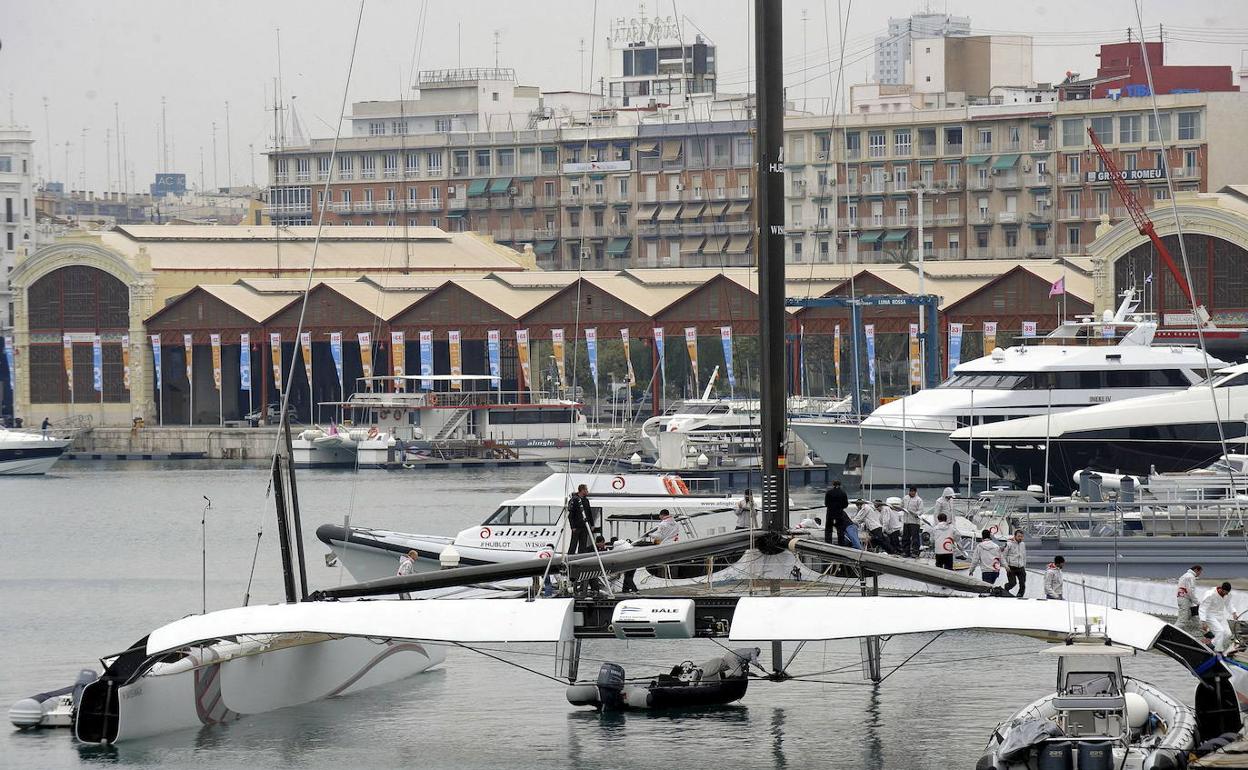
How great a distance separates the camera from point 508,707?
23.6m

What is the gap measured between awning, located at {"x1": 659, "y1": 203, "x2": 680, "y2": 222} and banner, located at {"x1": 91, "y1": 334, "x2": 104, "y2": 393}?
4354cm

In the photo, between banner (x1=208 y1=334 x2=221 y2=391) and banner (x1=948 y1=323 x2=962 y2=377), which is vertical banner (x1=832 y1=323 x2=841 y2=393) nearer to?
banner (x1=948 y1=323 x2=962 y2=377)

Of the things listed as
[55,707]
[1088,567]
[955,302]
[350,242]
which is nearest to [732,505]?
[1088,567]

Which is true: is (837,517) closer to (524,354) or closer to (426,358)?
(524,354)

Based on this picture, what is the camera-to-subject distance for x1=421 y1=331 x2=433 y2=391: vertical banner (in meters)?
83.0

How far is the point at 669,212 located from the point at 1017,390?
78.5 metres

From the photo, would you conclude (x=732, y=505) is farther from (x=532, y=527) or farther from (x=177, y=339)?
(x=177, y=339)

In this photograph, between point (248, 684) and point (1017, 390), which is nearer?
point (248, 684)

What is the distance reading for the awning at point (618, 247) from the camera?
12744 centimetres

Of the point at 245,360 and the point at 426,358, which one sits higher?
the point at 245,360

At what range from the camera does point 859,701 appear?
23.7m

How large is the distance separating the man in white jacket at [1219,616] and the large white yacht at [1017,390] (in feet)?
81.1

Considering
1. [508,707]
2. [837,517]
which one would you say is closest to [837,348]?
[508,707]

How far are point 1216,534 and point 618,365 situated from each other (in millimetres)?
72689
